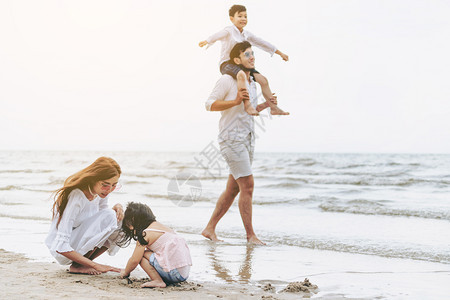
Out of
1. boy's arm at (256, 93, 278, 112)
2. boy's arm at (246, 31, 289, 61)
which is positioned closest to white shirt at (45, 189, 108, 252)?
boy's arm at (256, 93, 278, 112)

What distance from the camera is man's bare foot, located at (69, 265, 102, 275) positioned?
11.5 ft

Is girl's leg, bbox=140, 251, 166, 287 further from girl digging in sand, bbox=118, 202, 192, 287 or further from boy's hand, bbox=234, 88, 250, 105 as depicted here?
boy's hand, bbox=234, 88, 250, 105

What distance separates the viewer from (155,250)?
3299 millimetres

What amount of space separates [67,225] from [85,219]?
0.61 feet

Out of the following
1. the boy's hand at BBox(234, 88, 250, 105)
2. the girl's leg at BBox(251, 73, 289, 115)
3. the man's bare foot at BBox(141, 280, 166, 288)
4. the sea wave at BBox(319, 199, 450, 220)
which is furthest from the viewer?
the sea wave at BBox(319, 199, 450, 220)

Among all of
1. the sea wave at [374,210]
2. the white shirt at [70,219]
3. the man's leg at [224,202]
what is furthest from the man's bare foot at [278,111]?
the sea wave at [374,210]

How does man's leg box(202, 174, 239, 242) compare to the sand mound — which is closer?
the sand mound

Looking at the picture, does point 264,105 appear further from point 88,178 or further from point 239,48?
point 88,178

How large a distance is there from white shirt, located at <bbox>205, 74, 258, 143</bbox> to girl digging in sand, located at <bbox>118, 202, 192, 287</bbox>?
5.94 ft

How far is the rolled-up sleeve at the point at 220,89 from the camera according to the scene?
484 centimetres

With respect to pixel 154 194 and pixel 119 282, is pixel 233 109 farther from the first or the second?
pixel 154 194

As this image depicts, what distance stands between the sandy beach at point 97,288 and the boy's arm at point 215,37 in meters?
2.45

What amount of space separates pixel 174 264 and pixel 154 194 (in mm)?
8070

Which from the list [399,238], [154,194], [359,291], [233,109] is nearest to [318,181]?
[154,194]
